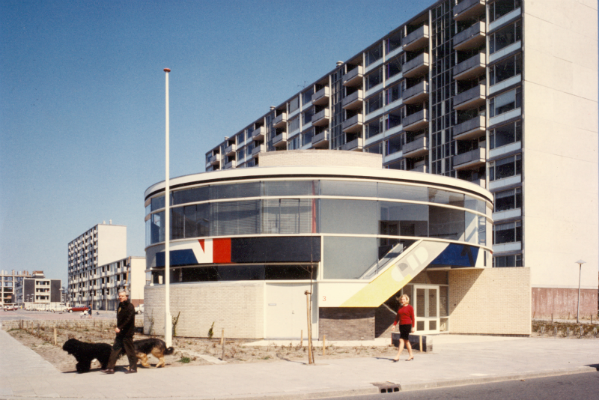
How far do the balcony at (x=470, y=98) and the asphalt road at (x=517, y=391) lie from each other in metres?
44.5

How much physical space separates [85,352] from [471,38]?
50.2 m

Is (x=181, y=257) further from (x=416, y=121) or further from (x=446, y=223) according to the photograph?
(x=416, y=121)

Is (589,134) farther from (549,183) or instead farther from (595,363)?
(595,363)

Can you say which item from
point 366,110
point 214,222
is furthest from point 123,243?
point 214,222

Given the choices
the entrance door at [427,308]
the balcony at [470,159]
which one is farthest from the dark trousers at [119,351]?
the balcony at [470,159]

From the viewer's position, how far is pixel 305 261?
2275 centimetres

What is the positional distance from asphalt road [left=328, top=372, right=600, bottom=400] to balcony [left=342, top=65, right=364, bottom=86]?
60.0 meters

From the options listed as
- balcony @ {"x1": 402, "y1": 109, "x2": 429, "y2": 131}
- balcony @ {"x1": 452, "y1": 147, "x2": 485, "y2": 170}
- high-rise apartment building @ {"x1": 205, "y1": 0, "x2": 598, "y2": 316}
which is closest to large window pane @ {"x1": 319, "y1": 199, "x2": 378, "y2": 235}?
high-rise apartment building @ {"x1": 205, "y1": 0, "x2": 598, "y2": 316}

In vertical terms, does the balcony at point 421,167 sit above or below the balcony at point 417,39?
below

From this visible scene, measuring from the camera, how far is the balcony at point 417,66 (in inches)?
2393

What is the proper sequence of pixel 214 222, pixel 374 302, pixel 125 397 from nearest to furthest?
1. pixel 125 397
2. pixel 374 302
3. pixel 214 222

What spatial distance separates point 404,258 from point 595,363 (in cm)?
854

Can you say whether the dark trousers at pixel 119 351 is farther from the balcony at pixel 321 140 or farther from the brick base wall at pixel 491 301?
the balcony at pixel 321 140

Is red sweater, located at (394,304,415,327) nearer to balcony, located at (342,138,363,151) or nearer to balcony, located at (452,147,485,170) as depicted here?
balcony, located at (452,147,485,170)
